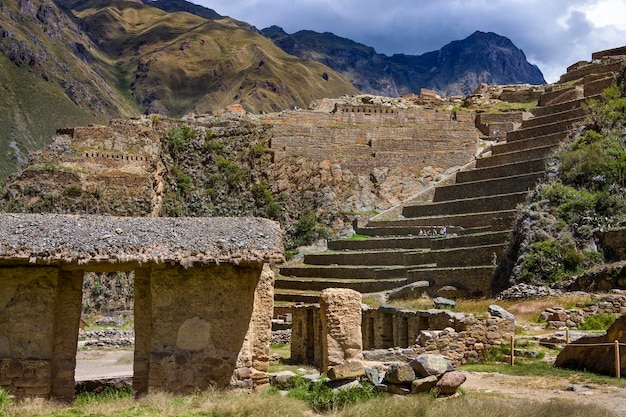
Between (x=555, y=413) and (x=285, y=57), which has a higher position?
(x=285, y=57)

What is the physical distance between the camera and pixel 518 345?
1606cm

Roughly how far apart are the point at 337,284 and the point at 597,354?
19073 mm

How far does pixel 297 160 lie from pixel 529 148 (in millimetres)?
14456

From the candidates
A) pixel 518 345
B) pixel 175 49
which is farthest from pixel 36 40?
pixel 518 345

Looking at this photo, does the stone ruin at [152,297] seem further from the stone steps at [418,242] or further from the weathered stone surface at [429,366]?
the stone steps at [418,242]

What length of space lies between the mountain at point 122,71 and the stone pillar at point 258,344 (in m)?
64.4

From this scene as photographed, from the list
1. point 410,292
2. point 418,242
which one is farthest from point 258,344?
point 418,242

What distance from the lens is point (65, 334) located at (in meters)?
11.4

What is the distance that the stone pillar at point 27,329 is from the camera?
10.9 metres

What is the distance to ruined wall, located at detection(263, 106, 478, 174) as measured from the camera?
153 ft

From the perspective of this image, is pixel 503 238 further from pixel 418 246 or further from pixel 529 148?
pixel 529 148

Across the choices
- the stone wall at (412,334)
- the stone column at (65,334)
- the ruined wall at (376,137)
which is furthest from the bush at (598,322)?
the ruined wall at (376,137)

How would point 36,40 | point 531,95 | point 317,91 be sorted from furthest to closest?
1. point 317,91
2. point 36,40
3. point 531,95

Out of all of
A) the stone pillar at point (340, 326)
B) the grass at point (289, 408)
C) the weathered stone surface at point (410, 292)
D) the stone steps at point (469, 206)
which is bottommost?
the grass at point (289, 408)
